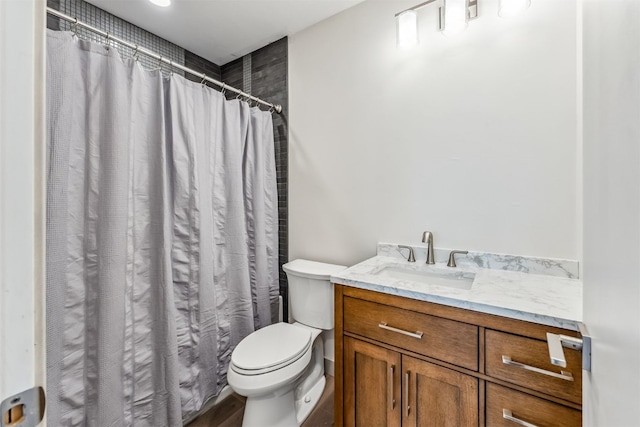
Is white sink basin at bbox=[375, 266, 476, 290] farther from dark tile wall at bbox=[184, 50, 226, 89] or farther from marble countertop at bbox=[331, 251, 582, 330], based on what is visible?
dark tile wall at bbox=[184, 50, 226, 89]

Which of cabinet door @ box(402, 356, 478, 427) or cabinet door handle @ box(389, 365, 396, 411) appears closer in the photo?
cabinet door @ box(402, 356, 478, 427)

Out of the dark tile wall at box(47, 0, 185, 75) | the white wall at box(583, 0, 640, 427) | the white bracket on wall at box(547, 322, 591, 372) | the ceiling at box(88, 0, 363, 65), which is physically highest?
the ceiling at box(88, 0, 363, 65)

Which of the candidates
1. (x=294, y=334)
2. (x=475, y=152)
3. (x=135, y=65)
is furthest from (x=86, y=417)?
(x=475, y=152)

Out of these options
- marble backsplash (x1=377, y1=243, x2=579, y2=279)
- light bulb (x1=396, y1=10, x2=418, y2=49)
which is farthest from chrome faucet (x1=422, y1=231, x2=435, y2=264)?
light bulb (x1=396, y1=10, x2=418, y2=49)

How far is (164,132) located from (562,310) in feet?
5.98

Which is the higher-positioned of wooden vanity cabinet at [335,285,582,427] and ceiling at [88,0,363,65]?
ceiling at [88,0,363,65]

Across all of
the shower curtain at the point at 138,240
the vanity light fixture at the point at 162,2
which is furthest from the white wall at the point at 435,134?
the vanity light fixture at the point at 162,2

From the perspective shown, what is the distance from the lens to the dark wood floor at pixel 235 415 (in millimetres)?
1522

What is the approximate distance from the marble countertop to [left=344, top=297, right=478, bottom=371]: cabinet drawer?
0.08 meters

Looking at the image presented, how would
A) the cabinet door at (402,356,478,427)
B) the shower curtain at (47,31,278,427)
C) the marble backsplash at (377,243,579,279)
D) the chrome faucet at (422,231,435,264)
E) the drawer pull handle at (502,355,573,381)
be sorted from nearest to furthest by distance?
1. the drawer pull handle at (502,355,573,381)
2. the cabinet door at (402,356,478,427)
3. the shower curtain at (47,31,278,427)
4. the marble backsplash at (377,243,579,279)
5. the chrome faucet at (422,231,435,264)

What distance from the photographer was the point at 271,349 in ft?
4.68

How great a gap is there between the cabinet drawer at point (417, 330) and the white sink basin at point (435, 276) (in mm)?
290

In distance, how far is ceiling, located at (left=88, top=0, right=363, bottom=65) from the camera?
5.73 feet

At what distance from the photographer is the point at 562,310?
0.88 m
